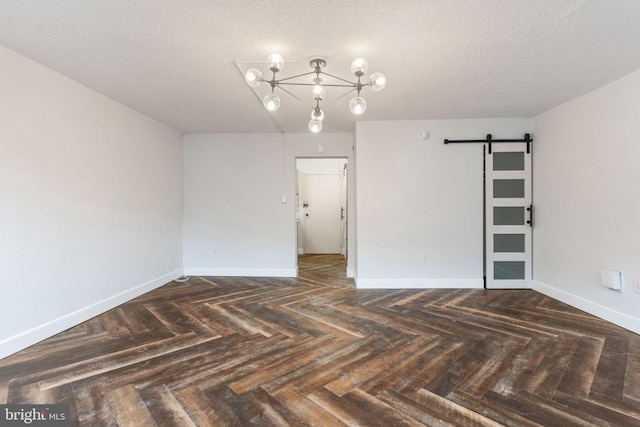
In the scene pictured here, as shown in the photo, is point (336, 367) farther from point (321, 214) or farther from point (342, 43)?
point (321, 214)

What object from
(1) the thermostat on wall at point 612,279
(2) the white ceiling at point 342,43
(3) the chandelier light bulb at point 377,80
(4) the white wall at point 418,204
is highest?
(2) the white ceiling at point 342,43

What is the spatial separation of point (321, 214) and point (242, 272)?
326 centimetres

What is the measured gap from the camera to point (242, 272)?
16.6ft

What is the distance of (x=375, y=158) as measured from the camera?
431cm

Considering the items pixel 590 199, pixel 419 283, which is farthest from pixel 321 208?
pixel 590 199

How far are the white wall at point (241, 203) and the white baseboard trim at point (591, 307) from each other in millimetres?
3610

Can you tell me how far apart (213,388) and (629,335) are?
3.58 meters

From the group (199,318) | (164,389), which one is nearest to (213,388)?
(164,389)

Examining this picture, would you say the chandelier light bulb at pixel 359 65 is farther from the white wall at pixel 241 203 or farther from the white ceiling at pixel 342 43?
the white wall at pixel 241 203

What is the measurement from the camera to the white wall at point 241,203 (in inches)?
197

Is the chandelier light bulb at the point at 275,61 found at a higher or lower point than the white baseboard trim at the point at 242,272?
higher

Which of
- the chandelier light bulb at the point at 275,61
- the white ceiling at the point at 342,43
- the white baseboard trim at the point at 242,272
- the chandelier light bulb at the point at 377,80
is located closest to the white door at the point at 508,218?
the white ceiling at the point at 342,43

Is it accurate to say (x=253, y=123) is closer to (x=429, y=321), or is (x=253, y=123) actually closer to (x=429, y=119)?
(x=429, y=119)

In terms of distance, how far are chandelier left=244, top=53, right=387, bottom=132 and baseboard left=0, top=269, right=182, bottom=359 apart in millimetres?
2769
